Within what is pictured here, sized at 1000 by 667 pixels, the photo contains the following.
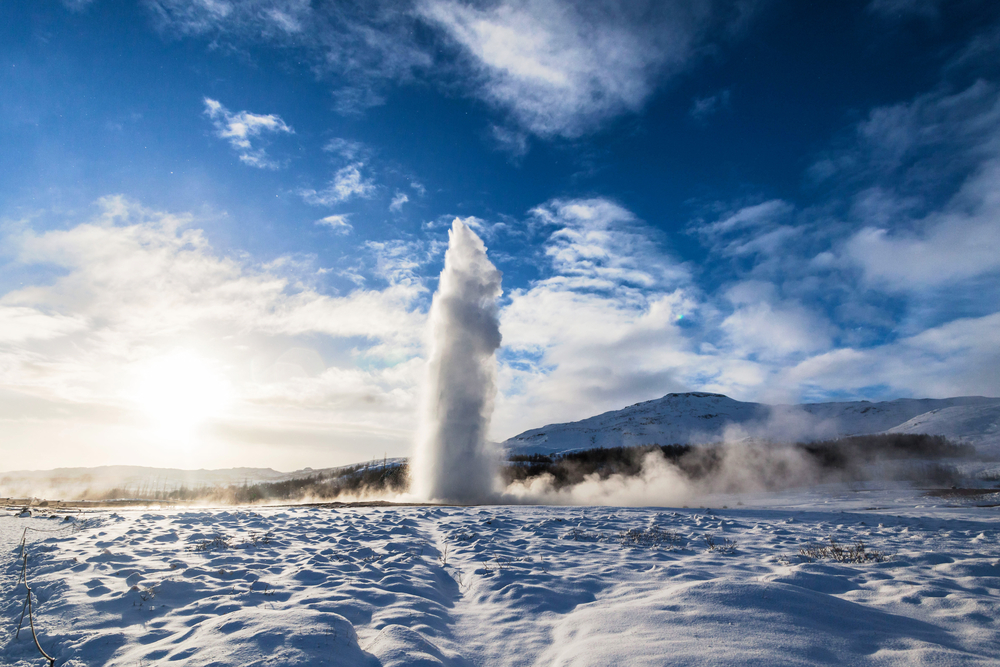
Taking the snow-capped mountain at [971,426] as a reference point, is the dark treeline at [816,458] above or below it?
below

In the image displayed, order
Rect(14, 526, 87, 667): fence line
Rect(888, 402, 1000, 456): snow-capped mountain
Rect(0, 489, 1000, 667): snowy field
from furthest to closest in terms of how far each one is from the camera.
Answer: Rect(888, 402, 1000, 456): snow-capped mountain < Rect(14, 526, 87, 667): fence line < Rect(0, 489, 1000, 667): snowy field

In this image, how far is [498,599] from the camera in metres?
Result: 6.79

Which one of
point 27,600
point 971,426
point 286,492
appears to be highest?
point 971,426

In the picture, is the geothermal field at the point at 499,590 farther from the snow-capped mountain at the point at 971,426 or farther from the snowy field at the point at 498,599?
the snow-capped mountain at the point at 971,426

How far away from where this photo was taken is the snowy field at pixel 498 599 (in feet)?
14.8

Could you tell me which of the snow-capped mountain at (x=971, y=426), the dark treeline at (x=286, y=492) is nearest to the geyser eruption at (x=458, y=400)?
the dark treeline at (x=286, y=492)

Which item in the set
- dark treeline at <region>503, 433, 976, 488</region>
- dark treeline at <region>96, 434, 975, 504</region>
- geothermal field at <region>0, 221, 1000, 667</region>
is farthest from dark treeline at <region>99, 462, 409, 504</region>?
geothermal field at <region>0, 221, 1000, 667</region>

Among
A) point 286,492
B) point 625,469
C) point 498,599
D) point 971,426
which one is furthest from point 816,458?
point 286,492

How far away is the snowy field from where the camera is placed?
450 cm

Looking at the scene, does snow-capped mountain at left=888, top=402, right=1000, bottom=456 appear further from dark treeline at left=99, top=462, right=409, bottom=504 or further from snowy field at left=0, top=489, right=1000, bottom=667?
dark treeline at left=99, top=462, right=409, bottom=504

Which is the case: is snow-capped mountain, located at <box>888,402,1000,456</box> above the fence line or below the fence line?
above

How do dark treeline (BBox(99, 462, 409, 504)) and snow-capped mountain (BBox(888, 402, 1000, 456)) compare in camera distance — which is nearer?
dark treeline (BBox(99, 462, 409, 504))

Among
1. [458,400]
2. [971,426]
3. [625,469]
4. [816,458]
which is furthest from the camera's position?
[971,426]

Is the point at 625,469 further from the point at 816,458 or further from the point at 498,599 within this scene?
the point at 498,599
